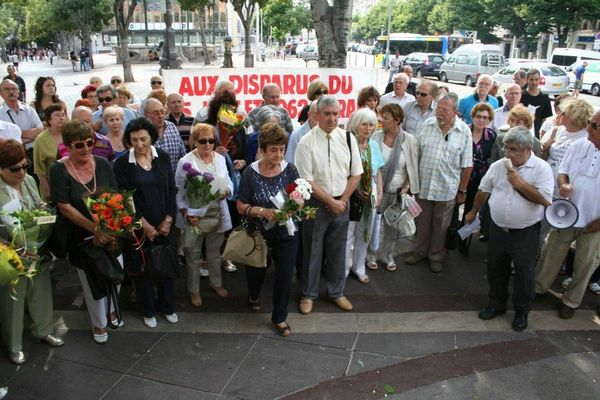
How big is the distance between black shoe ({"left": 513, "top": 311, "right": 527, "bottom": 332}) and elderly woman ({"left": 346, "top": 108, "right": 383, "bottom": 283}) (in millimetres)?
1527

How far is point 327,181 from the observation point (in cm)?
426

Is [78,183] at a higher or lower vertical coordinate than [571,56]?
lower

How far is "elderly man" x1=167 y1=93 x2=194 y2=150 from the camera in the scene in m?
5.54

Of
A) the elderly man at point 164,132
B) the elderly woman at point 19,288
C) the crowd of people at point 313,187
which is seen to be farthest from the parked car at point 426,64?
the elderly woman at point 19,288

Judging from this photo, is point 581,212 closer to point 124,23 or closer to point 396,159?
point 396,159

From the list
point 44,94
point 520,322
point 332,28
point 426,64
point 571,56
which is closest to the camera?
point 520,322

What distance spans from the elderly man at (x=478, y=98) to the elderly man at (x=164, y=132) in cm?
406

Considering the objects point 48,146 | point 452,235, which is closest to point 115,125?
point 48,146

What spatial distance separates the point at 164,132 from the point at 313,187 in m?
1.78

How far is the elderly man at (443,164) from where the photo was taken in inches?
203

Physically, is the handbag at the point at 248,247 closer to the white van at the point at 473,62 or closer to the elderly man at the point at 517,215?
the elderly man at the point at 517,215

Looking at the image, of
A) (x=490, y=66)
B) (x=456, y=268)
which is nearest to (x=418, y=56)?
(x=490, y=66)

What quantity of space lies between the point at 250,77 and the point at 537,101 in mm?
4208

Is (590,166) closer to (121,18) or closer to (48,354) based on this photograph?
(48,354)
